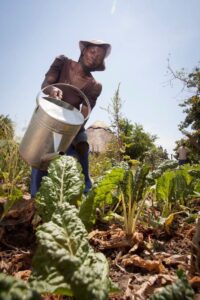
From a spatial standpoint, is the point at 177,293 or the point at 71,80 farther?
the point at 71,80

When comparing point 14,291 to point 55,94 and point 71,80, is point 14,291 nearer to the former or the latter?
point 55,94

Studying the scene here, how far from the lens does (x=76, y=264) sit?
0.94 meters

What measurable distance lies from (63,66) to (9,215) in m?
2.04

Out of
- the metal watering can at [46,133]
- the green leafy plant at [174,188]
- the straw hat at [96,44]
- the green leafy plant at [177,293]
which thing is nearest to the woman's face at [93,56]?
the straw hat at [96,44]

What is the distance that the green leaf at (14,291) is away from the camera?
718 mm

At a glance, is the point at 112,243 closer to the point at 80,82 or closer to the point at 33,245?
the point at 33,245

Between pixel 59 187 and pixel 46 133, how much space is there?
2.40 feet

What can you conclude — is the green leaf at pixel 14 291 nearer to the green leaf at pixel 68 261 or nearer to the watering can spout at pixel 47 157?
the green leaf at pixel 68 261

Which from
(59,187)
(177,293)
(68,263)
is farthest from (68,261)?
(59,187)

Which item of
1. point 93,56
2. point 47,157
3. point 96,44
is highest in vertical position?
point 96,44

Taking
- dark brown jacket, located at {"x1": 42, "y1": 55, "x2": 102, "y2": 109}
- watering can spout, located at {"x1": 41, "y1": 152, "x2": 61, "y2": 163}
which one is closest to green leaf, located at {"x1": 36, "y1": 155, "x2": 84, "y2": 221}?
watering can spout, located at {"x1": 41, "y1": 152, "x2": 61, "y2": 163}

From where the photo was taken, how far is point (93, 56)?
3.30 m

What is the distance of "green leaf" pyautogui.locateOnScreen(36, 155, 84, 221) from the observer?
1.67 metres

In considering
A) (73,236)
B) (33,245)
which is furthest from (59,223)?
(33,245)
